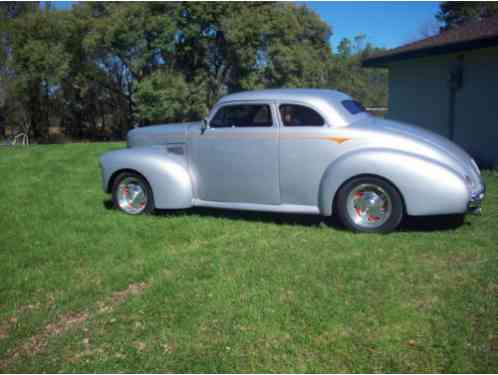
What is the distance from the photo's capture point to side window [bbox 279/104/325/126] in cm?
607

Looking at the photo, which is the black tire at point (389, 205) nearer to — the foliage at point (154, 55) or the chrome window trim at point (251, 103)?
the chrome window trim at point (251, 103)

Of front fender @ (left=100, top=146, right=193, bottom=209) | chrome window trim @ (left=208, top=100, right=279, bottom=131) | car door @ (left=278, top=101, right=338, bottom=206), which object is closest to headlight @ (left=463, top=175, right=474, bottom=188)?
car door @ (left=278, top=101, right=338, bottom=206)

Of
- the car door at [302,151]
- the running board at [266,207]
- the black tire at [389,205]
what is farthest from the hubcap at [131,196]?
the black tire at [389,205]

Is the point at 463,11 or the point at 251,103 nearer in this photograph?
the point at 251,103

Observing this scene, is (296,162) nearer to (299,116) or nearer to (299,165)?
(299,165)

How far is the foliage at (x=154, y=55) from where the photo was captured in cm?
2695

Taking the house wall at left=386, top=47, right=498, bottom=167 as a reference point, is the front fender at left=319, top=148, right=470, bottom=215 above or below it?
below

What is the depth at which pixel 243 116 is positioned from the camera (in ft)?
21.2

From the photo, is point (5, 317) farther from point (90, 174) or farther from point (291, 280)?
point (90, 174)

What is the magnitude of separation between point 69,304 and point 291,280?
6.43ft

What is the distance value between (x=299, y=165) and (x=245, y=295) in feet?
7.55

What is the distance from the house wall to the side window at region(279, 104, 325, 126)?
6.70 meters

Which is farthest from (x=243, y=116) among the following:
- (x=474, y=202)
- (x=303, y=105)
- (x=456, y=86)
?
(x=456, y=86)

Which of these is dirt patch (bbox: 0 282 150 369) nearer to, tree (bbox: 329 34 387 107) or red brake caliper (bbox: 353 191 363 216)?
red brake caliper (bbox: 353 191 363 216)
